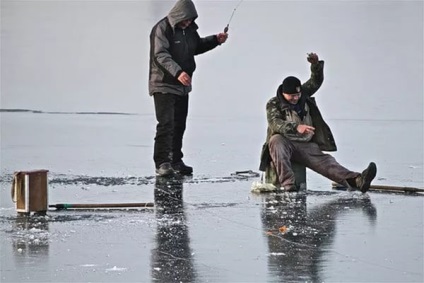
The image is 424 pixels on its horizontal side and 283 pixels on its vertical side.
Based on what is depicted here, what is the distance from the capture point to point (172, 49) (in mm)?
14148

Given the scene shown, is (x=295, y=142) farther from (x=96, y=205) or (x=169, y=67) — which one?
(x=96, y=205)

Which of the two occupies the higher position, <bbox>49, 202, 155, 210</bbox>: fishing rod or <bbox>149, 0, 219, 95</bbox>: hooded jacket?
<bbox>149, 0, 219, 95</bbox>: hooded jacket

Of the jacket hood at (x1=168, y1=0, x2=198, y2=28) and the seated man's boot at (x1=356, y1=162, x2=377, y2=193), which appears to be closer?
the seated man's boot at (x1=356, y1=162, x2=377, y2=193)

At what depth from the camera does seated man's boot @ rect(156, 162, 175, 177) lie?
14000 millimetres

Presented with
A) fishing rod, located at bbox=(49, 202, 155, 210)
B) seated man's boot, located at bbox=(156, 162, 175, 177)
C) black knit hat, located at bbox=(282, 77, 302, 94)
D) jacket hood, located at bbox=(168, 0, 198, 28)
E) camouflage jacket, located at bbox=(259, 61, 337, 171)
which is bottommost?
fishing rod, located at bbox=(49, 202, 155, 210)

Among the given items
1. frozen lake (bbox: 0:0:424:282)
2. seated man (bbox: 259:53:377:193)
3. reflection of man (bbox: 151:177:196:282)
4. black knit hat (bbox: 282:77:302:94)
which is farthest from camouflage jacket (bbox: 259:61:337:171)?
reflection of man (bbox: 151:177:196:282)

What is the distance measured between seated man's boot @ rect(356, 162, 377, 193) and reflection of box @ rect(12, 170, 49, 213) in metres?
2.80

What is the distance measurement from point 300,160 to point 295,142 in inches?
6.4

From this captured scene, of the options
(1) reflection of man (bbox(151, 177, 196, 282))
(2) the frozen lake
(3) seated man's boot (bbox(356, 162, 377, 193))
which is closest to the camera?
(1) reflection of man (bbox(151, 177, 196, 282))

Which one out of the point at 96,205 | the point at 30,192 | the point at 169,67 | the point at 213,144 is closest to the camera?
the point at 30,192

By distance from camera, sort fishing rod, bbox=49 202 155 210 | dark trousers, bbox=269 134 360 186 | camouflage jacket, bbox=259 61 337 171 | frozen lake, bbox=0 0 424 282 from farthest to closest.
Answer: camouflage jacket, bbox=259 61 337 171 < dark trousers, bbox=269 134 360 186 < fishing rod, bbox=49 202 155 210 < frozen lake, bbox=0 0 424 282

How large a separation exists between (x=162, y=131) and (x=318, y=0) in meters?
23.8

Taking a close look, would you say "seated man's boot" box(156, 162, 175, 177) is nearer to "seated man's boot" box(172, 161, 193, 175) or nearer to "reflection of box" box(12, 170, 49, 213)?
"seated man's boot" box(172, 161, 193, 175)

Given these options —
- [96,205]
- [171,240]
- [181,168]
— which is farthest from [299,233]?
[181,168]
